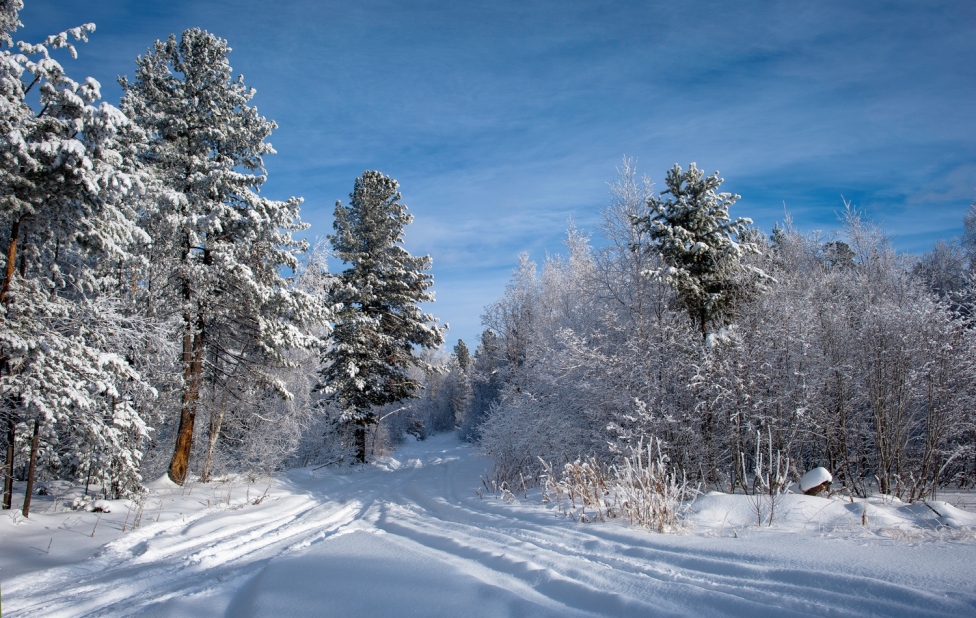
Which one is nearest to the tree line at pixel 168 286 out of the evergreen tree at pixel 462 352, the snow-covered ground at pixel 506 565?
the snow-covered ground at pixel 506 565

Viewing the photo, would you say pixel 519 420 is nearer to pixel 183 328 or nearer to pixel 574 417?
pixel 574 417

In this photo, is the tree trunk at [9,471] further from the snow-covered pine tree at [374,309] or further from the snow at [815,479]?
the snow at [815,479]


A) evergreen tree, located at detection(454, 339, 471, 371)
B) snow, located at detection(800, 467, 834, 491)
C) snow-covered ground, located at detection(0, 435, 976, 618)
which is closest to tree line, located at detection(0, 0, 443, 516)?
snow-covered ground, located at detection(0, 435, 976, 618)

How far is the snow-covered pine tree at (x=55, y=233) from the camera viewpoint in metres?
7.72

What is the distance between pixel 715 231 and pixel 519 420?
8.04m

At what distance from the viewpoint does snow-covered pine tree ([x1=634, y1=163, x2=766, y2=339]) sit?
44.4 ft

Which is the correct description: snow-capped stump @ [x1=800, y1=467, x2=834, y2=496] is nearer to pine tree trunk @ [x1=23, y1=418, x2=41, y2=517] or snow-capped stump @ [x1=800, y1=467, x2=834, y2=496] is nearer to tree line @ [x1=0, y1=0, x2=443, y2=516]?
tree line @ [x1=0, y1=0, x2=443, y2=516]

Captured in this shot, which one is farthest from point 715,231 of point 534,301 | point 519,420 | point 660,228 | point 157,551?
point 534,301

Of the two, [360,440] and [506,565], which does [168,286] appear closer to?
[360,440]

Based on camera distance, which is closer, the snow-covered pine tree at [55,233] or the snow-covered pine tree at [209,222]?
the snow-covered pine tree at [55,233]

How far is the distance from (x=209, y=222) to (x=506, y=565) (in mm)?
11226

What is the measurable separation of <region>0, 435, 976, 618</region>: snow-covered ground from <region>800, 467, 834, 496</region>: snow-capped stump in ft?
5.69

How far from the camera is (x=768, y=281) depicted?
14.5 meters

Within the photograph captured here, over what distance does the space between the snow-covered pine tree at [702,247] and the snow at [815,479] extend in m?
5.14
